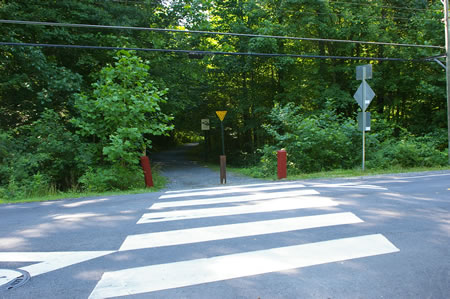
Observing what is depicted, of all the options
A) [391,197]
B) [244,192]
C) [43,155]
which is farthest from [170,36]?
[391,197]

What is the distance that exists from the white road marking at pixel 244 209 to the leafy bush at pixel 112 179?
16.3ft

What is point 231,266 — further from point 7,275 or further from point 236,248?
point 7,275

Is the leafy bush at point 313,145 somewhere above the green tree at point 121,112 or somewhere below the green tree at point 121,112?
below

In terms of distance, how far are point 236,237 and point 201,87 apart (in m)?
20.5

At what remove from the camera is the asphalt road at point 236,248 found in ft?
10.4

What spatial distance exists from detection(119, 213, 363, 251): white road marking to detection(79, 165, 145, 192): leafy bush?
6231 mm

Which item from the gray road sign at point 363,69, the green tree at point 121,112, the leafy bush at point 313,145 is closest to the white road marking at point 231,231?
the green tree at point 121,112

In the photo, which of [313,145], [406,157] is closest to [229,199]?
[313,145]

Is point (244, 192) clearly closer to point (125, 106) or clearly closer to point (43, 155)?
point (125, 106)

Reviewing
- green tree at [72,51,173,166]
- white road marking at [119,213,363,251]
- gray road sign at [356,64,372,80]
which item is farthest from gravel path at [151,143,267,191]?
white road marking at [119,213,363,251]

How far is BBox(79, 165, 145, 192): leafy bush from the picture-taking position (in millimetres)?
10383

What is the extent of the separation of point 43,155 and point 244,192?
7856mm

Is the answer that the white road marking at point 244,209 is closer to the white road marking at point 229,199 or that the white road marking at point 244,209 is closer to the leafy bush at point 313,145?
the white road marking at point 229,199

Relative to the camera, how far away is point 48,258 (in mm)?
4047
